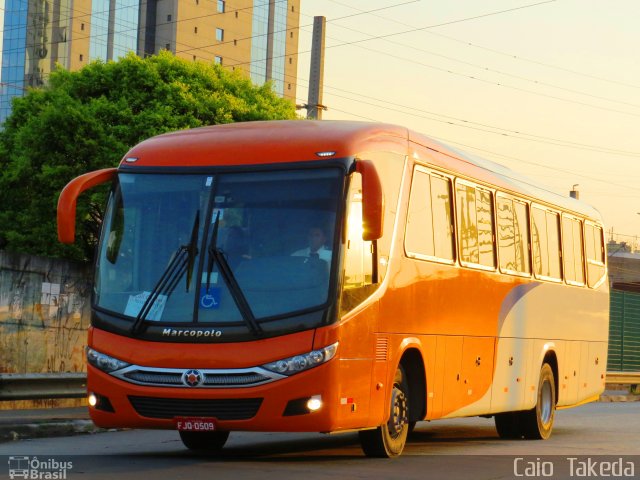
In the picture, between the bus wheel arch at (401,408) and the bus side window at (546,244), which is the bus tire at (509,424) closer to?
the bus side window at (546,244)

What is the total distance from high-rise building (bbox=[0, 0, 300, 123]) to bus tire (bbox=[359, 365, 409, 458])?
10381 centimetres

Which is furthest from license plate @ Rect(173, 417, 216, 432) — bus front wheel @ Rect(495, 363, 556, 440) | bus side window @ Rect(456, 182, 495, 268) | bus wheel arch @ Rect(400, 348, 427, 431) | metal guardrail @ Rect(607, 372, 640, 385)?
metal guardrail @ Rect(607, 372, 640, 385)

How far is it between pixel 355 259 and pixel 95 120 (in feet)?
74.6

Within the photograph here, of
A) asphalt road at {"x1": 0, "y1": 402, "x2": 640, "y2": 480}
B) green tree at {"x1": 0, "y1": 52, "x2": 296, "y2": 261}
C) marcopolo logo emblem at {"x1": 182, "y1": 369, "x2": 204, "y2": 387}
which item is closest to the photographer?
asphalt road at {"x1": 0, "y1": 402, "x2": 640, "y2": 480}

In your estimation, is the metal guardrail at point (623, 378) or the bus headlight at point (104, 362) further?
the metal guardrail at point (623, 378)

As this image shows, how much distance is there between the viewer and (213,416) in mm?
11672

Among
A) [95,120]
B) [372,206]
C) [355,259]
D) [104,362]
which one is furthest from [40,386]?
[95,120]

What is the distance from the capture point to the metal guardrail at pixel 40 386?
17.2m

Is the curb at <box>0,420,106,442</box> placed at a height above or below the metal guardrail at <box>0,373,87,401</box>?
below

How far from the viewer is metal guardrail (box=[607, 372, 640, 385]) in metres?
34.8

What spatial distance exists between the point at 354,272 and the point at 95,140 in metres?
22.6

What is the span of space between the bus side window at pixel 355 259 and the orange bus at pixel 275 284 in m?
0.02

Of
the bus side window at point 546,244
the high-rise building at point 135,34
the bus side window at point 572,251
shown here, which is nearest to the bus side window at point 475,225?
the bus side window at point 546,244

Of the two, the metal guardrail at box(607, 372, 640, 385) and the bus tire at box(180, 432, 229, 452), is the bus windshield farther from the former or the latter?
the metal guardrail at box(607, 372, 640, 385)
